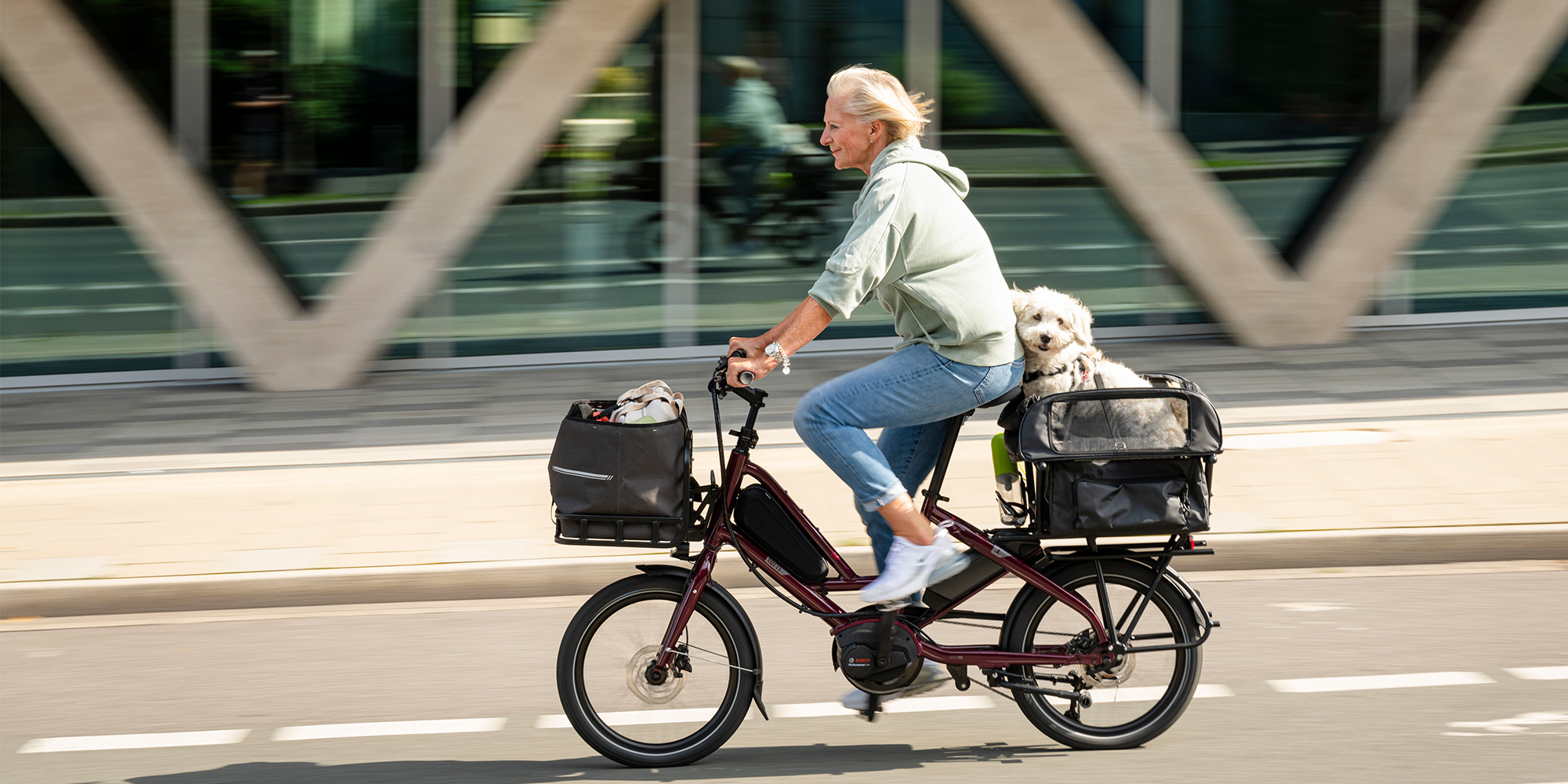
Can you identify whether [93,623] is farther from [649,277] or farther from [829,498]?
[649,277]

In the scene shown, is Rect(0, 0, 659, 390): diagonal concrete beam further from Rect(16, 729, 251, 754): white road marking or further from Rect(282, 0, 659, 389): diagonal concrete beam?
Rect(16, 729, 251, 754): white road marking

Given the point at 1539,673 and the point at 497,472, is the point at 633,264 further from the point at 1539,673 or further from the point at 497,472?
the point at 1539,673

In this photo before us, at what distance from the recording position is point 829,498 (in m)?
7.21

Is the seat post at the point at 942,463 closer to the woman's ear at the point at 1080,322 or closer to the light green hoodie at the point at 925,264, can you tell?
the light green hoodie at the point at 925,264

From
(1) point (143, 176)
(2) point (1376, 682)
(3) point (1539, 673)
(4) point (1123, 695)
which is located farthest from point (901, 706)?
(1) point (143, 176)

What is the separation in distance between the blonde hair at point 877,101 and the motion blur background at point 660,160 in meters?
7.25

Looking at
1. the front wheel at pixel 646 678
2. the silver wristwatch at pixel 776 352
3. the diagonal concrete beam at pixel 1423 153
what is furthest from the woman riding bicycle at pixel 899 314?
the diagonal concrete beam at pixel 1423 153

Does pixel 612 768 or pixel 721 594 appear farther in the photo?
pixel 612 768

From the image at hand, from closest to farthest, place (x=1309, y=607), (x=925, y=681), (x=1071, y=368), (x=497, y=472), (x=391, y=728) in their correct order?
(x=1071, y=368) → (x=925, y=681) → (x=391, y=728) → (x=1309, y=607) → (x=497, y=472)

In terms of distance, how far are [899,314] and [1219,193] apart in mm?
7869

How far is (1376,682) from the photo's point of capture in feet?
16.9

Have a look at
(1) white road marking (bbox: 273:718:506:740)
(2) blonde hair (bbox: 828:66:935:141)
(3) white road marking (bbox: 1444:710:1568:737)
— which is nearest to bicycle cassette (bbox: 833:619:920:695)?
(1) white road marking (bbox: 273:718:506:740)

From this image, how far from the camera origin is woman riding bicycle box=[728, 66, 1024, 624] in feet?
13.7

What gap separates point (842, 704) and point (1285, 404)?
544 centimetres
